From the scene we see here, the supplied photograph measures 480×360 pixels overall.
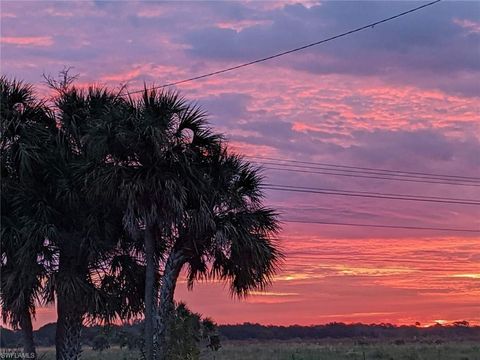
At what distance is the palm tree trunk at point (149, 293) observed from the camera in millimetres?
23703

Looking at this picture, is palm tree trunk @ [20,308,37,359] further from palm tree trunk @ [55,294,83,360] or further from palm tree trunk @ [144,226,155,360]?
palm tree trunk @ [144,226,155,360]

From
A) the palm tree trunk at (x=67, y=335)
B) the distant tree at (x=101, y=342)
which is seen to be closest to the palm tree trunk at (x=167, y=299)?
the palm tree trunk at (x=67, y=335)

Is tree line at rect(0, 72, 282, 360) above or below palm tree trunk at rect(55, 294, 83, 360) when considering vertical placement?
above

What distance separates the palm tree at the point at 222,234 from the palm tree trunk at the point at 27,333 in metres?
4.83

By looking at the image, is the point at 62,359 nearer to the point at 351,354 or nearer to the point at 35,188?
the point at 35,188

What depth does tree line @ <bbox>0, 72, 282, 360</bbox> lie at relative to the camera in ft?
77.8

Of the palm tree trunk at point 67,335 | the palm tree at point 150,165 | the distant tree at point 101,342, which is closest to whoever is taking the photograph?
the palm tree at point 150,165

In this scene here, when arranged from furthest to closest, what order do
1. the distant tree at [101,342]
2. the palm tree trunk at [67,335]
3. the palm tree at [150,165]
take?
1. the distant tree at [101,342]
2. the palm tree trunk at [67,335]
3. the palm tree at [150,165]

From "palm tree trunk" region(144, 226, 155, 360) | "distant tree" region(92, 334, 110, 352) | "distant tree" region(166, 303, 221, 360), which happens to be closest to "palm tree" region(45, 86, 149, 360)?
"palm tree trunk" region(144, 226, 155, 360)

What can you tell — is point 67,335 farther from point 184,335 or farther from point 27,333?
point 184,335

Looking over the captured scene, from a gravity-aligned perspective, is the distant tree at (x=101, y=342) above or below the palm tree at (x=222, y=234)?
below

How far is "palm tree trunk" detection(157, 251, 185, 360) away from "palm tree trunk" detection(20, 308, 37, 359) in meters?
4.72

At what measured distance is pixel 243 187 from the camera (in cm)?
2558

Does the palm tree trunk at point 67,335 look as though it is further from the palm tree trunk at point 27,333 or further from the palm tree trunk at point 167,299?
the palm tree trunk at point 167,299
